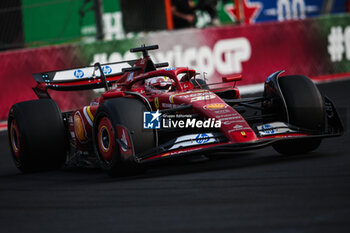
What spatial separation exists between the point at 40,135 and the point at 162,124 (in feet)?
5.75

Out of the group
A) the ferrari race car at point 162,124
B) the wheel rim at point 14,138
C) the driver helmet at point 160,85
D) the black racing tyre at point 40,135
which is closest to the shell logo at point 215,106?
the ferrari race car at point 162,124

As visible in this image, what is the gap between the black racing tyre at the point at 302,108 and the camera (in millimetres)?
7766

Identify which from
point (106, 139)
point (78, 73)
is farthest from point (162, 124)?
point (78, 73)

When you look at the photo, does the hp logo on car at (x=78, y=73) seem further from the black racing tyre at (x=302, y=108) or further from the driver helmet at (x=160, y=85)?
the black racing tyre at (x=302, y=108)

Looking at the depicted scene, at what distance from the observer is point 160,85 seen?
27.5 feet

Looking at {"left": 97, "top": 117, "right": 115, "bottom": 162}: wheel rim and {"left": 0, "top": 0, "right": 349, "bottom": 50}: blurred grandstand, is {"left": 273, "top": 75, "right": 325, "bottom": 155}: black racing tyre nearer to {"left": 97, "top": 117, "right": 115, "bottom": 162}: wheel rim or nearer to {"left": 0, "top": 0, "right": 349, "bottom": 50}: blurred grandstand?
{"left": 97, "top": 117, "right": 115, "bottom": 162}: wheel rim

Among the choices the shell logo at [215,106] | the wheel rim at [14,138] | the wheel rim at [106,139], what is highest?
the shell logo at [215,106]

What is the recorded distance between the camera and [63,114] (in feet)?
30.4

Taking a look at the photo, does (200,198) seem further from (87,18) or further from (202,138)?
(87,18)

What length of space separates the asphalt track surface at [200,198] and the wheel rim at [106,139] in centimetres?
28

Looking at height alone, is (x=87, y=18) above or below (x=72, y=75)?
below

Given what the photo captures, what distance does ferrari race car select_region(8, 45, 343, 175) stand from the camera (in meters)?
7.24

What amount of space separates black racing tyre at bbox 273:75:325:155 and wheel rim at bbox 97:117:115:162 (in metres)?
1.68

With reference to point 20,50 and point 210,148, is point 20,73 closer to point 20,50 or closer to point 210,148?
point 20,50
